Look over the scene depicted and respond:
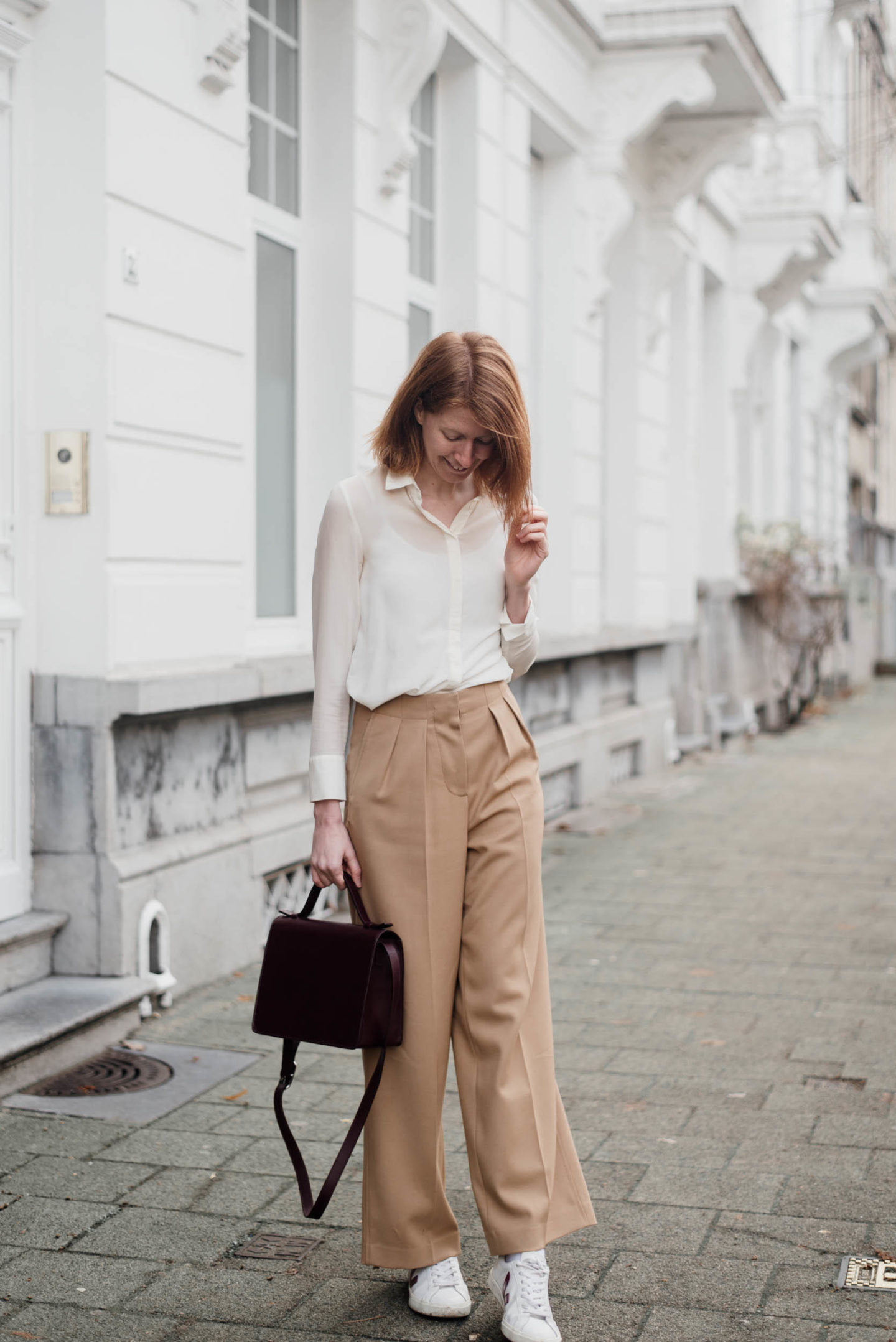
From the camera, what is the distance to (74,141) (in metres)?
5.01

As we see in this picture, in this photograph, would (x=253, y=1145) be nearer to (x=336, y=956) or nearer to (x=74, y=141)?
(x=336, y=956)

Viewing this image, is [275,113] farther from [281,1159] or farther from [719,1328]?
[719,1328]

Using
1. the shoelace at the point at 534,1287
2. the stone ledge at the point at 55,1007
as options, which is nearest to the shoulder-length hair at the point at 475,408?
the shoelace at the point at 534,1287

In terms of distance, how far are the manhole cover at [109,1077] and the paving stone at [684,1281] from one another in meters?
1.74

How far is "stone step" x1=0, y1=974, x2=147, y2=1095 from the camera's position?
14.8 feet

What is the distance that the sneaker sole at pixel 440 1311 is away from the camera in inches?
124

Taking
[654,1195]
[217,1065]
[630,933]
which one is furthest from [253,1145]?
[630,933]

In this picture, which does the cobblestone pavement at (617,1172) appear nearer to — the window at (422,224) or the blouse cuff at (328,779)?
→ the blouse cuff at (328,779)

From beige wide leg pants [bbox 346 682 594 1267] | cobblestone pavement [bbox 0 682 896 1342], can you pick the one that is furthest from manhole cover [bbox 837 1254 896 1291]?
beige wide leg pants [bbox 346 682 594 1267]

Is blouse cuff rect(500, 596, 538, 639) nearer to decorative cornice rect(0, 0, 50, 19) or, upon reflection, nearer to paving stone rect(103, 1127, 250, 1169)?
paving stone rect(103, 1127, 250, 1169)

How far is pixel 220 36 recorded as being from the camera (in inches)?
216

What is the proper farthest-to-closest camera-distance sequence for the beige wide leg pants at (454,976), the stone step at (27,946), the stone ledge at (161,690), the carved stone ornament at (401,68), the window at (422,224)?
the window at (422,224), the carved stone ornament at (401,68), the stone ledge at (161,690), the stone step at (27,946), the beige wide leg pants at (454,976)

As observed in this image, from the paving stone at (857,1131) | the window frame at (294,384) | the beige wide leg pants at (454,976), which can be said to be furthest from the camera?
the window frame at (294,384)

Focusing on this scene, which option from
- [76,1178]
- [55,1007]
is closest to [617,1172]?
[76,1178]
